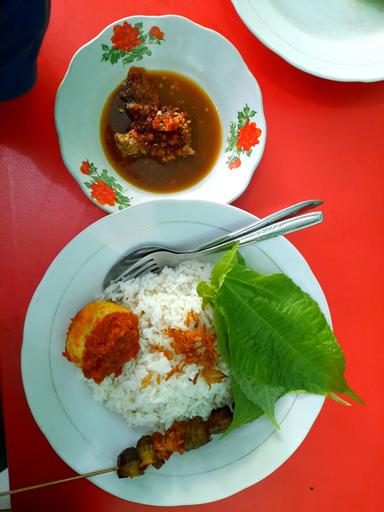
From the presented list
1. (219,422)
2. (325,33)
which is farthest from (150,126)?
(219,422)

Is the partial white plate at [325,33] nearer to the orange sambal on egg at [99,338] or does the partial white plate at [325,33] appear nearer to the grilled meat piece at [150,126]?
the grilled meat piece at [150,126]

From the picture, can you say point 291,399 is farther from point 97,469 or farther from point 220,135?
point 220,135

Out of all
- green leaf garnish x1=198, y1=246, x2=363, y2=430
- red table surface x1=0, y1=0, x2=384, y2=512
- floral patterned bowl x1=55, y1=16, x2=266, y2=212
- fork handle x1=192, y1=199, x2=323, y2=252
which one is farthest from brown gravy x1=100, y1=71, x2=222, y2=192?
green leaf garnish x1=198, y1=246, x2=363, y2=430

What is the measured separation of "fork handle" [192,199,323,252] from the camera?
1298 millimetres

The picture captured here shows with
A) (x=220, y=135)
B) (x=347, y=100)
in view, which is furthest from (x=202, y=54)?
(x=347, y=100)

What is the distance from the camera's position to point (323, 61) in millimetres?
1563

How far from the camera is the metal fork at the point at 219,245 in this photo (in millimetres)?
1258

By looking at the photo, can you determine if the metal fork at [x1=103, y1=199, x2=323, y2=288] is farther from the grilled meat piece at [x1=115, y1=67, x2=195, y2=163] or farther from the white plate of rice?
the grilled meat piece at [x1=115, y1=67, x2=195, y2=163]

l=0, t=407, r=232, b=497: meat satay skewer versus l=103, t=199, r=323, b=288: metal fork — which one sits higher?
l=103, t=199, r=323, b=288: metal fork

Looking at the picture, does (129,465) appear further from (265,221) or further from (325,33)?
(325,33)

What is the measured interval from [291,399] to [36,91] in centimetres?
114

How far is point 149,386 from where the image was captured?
4.62 ft

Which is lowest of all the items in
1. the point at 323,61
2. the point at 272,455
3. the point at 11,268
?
the point at 272,455

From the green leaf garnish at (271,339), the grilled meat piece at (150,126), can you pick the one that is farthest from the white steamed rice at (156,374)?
the grilled meat piece at (150,126)
